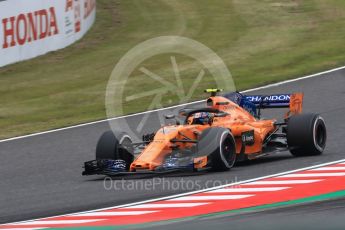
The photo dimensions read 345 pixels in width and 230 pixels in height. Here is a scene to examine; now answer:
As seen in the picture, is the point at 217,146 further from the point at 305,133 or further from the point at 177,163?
the point at 305,133

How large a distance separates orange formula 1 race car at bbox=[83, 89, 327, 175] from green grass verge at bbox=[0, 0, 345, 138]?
5320 mm

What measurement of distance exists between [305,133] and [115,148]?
259 cm

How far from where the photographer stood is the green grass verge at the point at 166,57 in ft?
66.6

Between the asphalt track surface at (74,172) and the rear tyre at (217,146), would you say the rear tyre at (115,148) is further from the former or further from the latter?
the rear tyre at (217,146)

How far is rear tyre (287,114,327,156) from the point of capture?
13.1 m

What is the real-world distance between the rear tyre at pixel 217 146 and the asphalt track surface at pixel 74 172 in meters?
0.15

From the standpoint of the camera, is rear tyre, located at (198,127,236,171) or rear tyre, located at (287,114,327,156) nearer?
rear tyre, located at (198,127,236,171)

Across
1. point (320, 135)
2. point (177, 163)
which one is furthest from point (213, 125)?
point (320, 135)

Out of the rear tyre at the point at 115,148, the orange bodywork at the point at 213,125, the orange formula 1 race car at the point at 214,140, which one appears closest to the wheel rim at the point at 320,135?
the orange formula 1 race car at the point at 214,140

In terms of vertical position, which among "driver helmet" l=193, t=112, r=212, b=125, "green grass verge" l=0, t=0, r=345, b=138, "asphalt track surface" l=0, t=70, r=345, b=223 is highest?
"green grass verge" l=0, t=0, r=345, b=138

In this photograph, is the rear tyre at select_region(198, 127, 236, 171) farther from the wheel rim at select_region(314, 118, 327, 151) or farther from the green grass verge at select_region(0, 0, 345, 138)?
the green grass verge at select_region(0, 0, 345, 138)

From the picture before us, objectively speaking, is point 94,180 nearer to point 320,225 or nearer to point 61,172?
point 61,172

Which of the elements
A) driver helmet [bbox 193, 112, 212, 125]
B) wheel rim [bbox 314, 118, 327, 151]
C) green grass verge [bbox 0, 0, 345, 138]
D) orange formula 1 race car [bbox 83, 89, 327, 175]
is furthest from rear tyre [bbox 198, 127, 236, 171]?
green grass verge [bbox 0, 0, 345, 138]

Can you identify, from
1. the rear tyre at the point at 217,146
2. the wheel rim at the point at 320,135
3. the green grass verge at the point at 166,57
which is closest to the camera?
the rear tyre at the point at 217,146
